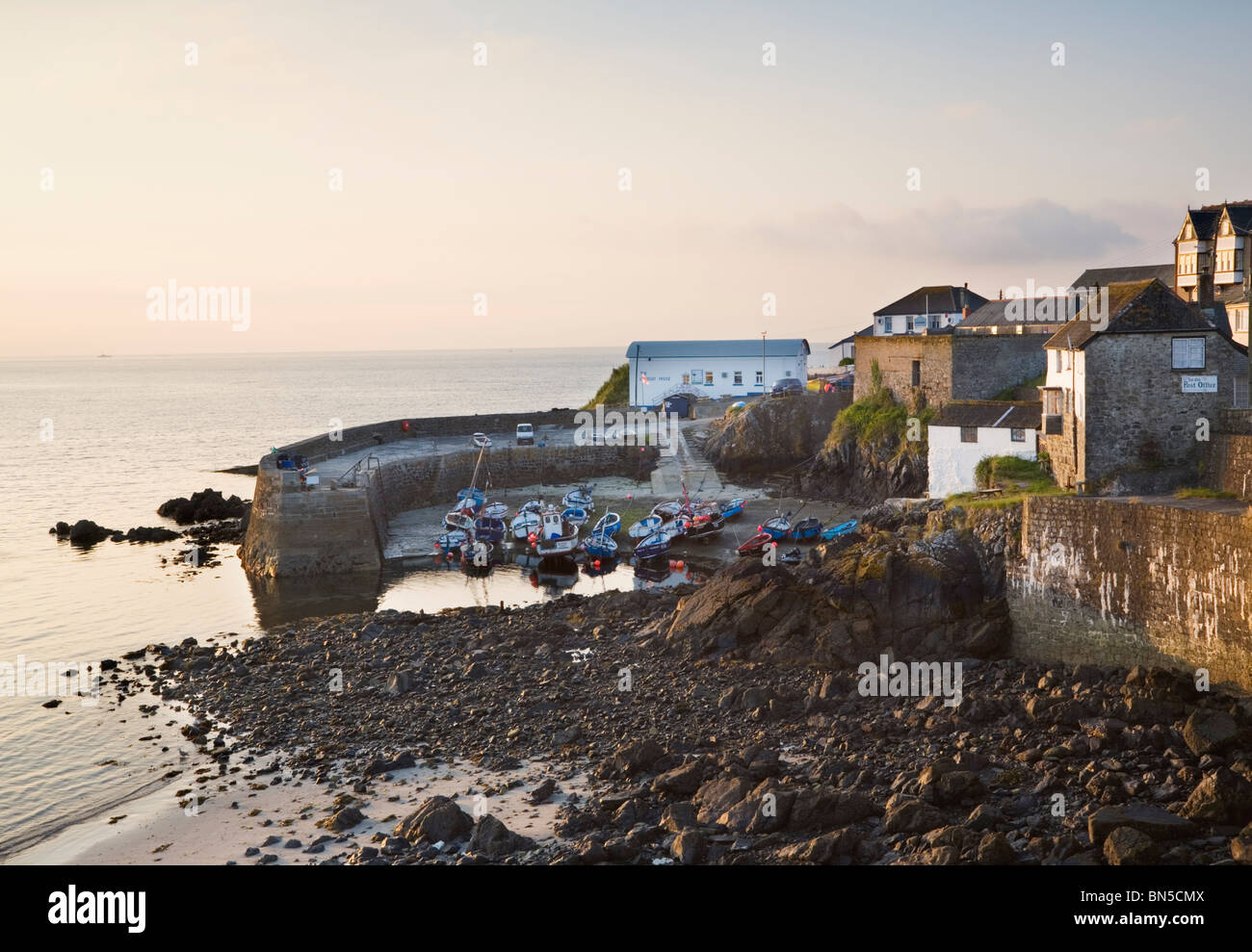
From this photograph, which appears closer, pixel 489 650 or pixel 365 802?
pixel 365 802

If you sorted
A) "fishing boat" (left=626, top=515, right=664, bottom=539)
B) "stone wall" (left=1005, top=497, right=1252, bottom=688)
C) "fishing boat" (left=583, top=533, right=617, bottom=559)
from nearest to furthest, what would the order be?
"stone wall" (left=1005, top=497, right=1252, bottom=688) → "fishing boat" (left=583, top=533, right=617, bottom=559) → "fishing boat" (left=626, top=515, right=664, bottom=539)

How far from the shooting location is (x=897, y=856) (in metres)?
14.1

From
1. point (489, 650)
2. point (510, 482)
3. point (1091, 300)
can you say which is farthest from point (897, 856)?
point (510, 482)

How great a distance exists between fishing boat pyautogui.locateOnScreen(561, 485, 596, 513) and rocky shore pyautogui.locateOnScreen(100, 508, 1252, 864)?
15032mm

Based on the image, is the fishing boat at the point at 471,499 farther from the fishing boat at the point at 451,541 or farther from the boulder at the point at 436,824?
the boulder at the point at 436,824

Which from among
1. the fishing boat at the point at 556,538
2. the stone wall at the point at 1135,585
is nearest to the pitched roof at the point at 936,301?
the fishing boat at the point at 556,538

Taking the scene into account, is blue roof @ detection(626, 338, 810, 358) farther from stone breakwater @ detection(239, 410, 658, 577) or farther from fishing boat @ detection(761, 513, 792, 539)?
fishing boat @ detection(761, 513, 792, 539)

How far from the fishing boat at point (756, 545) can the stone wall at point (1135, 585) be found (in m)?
14.5

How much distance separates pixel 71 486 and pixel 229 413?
6618 cm

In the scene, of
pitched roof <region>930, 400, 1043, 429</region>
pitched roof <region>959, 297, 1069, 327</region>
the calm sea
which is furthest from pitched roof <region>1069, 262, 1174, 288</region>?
the calm sea

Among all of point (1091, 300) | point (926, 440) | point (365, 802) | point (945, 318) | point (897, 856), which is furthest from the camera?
point (945, 318)

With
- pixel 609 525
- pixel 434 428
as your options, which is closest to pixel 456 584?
pixel 609 525

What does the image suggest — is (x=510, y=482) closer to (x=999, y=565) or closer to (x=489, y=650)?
(x=489, y=650)

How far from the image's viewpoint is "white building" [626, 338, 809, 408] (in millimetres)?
69500
